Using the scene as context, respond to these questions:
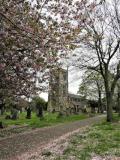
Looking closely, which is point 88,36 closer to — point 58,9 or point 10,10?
point 58,9

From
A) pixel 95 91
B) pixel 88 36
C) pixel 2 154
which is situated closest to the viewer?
pixel 2 154

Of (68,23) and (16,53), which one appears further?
(16,53)

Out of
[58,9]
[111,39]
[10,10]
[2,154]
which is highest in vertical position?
[111,39]

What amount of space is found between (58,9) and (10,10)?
3814 millimetres

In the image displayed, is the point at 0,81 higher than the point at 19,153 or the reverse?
higher

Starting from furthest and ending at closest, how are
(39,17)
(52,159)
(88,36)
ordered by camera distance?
(88,36)
(39,17)
(52,159)

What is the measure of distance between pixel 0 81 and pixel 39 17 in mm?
5576

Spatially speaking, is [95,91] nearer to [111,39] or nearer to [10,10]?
[111,39]

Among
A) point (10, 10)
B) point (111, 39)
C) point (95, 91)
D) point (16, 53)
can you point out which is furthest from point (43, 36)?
point (95, 91)

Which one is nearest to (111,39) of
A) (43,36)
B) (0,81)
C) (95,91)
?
(0,81)

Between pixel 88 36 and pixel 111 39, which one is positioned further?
pixel 111 39

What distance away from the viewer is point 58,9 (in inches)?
565

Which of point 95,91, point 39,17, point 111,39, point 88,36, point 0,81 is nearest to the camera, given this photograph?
point 39,17

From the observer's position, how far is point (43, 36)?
11.6 metres
